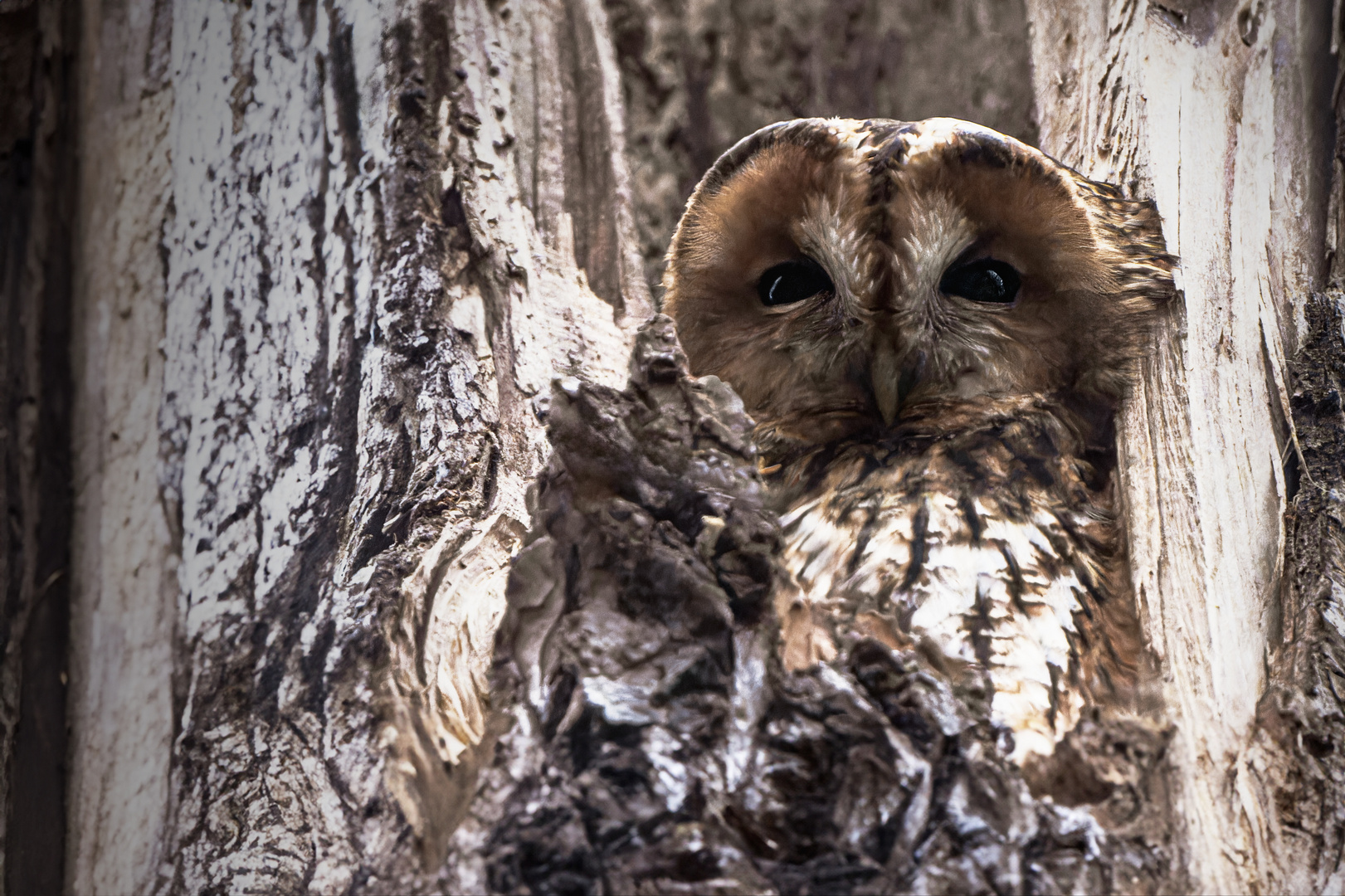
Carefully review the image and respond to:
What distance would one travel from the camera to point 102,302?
165 centimetres

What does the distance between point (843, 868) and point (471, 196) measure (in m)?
0.99

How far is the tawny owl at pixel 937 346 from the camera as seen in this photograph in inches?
55.5

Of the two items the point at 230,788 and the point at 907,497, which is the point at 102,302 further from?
the point at 907,497

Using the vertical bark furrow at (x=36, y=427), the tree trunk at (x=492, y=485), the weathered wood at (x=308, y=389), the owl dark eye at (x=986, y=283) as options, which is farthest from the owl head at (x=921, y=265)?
the vertical bark furrow at (x=36, y=427)

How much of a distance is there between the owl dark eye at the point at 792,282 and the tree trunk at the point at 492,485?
20cm

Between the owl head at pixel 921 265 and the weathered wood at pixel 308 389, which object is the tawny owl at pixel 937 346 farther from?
the weathered wood at pixel 308 389

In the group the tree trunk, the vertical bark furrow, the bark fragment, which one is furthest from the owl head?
the vertical bark furrow

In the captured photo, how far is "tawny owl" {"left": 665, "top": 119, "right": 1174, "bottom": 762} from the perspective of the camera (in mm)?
1409

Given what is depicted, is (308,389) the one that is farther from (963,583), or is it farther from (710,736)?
(963,583)

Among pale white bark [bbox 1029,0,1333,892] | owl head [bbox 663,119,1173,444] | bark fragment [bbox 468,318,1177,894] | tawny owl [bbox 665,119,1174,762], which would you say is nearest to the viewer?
bark fragment [bbox 468,318,1177,894]

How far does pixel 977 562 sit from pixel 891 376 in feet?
1.16

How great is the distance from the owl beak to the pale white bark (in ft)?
0.97

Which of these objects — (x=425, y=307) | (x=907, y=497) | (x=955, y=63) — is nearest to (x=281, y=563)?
(x=425, y=307)

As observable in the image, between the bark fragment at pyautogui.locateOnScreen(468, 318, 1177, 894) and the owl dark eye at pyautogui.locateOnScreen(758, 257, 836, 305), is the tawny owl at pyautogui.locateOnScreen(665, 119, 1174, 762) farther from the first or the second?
the bark fragment at pyautogui.locateOnScreen(468, 318, 1177, 894)
